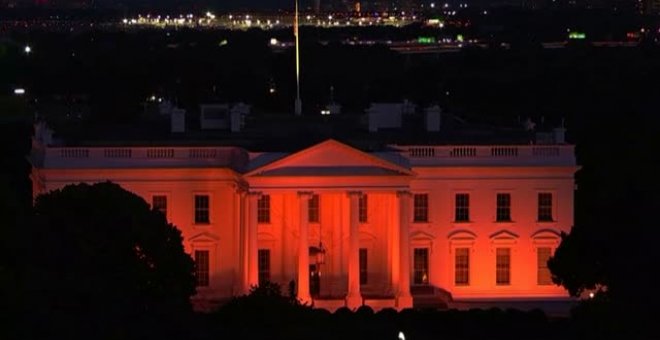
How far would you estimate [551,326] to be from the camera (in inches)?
2224

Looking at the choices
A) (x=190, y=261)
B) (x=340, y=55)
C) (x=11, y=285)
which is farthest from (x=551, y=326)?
(x=340, y=55)

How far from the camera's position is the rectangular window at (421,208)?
6462cm

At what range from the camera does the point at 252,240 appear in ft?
206

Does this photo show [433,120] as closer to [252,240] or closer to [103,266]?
[252,240]

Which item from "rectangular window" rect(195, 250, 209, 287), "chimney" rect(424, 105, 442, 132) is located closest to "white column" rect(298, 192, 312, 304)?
"rectangular window" rect(195, 250, 209, 287)

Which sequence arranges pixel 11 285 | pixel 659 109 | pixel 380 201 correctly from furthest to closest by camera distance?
pixel 659 109 → pixel 380 201 → pixel 11 285

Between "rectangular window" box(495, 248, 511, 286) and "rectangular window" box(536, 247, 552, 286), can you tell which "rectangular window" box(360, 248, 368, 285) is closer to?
"rectangular window" box(495, 248, 511, 286)

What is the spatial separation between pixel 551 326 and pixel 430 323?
96.5 inches

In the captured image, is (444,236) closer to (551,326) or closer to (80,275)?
(551,326)

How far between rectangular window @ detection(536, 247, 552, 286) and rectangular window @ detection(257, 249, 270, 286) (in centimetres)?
620

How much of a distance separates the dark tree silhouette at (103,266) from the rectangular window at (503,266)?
1007 centimetres

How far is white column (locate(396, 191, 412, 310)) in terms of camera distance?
206 feet

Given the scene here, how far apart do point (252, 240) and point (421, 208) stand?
4.38 meters

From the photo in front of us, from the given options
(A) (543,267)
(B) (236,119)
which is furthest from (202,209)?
(A) (543,267)
